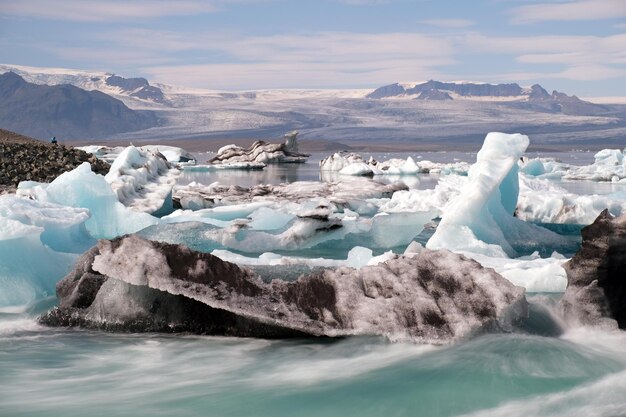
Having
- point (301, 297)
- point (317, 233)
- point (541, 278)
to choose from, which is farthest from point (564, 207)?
point (301, 297)

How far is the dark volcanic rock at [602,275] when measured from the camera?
4.58m

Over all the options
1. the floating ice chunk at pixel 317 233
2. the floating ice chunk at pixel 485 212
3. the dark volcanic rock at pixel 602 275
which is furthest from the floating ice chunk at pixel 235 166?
the dark volcanic rock at pixel 602 275

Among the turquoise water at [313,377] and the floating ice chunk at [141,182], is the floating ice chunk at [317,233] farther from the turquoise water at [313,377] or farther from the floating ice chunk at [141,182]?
the turquoise water at [313,377]

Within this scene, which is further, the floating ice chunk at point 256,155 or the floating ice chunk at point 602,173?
the floating ice chunk at point 256,155

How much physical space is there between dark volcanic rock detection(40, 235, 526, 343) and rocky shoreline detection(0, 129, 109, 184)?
10541 millimetres

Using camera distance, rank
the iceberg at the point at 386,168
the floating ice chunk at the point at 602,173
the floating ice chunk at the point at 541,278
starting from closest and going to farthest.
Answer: the floating ice chunk at the point at 541,278
the floating ice chunk at the point at 602,173
the iceberg at the point at 386,168

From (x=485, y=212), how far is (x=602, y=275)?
5407 mm

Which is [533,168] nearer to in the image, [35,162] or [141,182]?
[141,182]

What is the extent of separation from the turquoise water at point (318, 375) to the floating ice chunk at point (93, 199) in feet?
18.7

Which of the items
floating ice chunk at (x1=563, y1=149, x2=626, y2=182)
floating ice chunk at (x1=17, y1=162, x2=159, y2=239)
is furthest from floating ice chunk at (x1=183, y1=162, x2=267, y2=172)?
floating ice chunk at (x1=17, y1=162, x2=159, y2=239)

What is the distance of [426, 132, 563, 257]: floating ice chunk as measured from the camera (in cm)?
923

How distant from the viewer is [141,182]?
16047 mm

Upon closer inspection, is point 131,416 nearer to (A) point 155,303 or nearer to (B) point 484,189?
(A) point 155,303

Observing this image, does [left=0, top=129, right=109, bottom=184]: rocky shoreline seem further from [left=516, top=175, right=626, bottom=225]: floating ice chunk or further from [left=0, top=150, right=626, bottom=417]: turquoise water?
[left=0, top=150, right=626, bottom=417]: turquoise water
